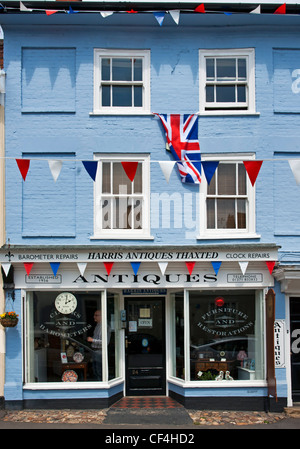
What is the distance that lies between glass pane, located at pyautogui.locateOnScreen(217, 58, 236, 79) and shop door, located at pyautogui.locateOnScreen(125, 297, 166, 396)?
17.2 feet

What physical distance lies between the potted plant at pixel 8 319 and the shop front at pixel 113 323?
277 millimetres

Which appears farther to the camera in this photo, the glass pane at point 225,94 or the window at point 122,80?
the glass pane at point 225,94

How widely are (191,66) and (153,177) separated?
2.58 meters

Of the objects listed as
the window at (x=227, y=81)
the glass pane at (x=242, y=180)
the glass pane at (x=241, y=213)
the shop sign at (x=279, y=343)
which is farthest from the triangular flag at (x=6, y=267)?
the shop sign at (x=279, y=343)

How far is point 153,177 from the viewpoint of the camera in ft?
35.3

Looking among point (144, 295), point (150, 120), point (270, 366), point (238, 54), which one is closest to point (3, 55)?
point (150, 120)

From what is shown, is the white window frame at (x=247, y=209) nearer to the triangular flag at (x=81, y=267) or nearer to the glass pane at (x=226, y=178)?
the glass pane at (x=226, y=178)

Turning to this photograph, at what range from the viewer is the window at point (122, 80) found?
35.9 feet

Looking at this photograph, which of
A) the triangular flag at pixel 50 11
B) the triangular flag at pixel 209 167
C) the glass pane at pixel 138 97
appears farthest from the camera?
the glass pane at pixel 138 97

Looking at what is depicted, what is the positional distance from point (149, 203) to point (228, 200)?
174 cm

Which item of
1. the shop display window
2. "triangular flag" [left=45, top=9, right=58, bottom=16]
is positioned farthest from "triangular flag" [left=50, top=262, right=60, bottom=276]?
"triangular flag" [left=45, top=9, right=58, bottom=16]

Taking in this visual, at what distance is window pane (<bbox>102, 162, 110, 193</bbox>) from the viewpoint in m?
10.9

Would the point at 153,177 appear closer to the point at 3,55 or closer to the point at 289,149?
the point at 289,149

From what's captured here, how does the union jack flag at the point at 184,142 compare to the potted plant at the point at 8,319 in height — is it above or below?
above
